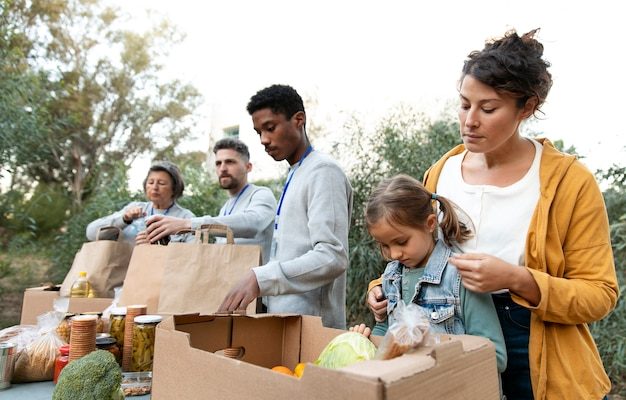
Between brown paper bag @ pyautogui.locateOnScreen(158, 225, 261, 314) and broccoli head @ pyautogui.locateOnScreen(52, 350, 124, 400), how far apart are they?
20.7 inches

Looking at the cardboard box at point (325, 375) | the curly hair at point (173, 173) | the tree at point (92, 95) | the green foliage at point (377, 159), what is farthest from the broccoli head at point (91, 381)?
the tree at point (92, 95)

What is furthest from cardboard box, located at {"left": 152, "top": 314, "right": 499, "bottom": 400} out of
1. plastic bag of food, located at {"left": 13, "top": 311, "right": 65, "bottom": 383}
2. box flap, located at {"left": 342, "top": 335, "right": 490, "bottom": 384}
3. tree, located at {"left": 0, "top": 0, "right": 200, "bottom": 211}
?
tree, located at {"left": 0, "top": 0, "right": 200, "bottom": 211}

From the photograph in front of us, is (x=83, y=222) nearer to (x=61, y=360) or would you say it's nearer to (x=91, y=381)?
(x=61, y=360)

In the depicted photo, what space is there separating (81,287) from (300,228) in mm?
1233

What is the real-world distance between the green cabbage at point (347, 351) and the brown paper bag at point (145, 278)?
1.04 metres

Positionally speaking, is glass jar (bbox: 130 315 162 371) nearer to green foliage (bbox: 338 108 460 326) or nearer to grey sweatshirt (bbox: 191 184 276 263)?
grey sweatshirt (bbox: 191 184 276 263)

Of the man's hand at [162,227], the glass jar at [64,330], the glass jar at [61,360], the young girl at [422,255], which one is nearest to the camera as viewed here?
the young girl at [422,255]

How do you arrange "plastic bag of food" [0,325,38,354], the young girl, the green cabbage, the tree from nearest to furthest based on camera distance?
1. the green cabbage
2. the young girl
3. "plastic bag of food" [0,325,38,354]
4. the tree

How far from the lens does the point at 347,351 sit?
1030 millimetres

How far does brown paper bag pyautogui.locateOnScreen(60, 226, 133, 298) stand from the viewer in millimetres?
2428

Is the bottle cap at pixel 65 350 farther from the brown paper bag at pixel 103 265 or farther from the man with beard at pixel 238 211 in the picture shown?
the brown paper bag at pixel 103 265

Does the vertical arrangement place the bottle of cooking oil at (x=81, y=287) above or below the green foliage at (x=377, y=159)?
below

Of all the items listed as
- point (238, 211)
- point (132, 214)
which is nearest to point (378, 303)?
point (238, 211)

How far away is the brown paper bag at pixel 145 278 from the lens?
6.25 ft
